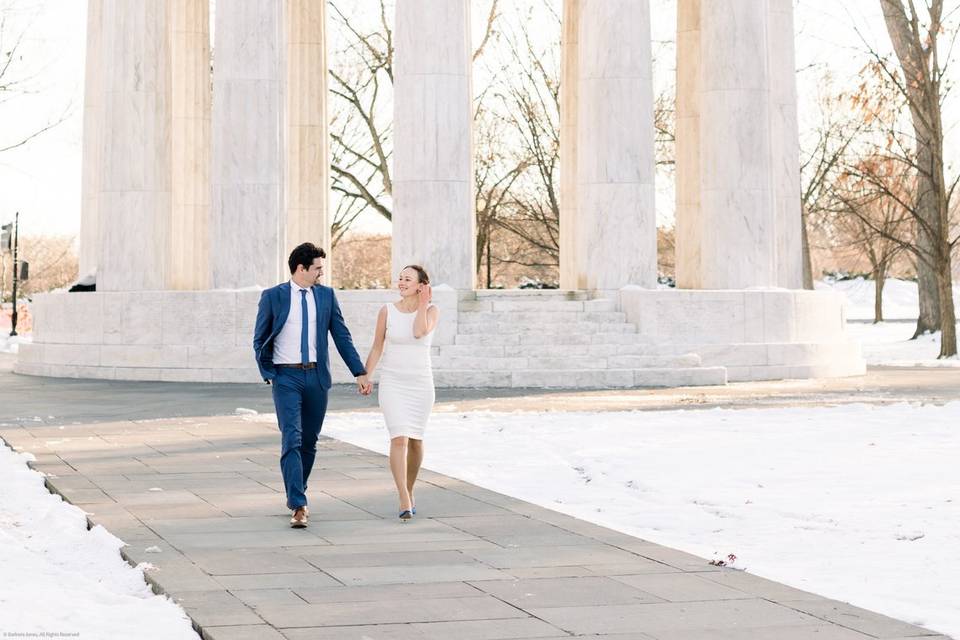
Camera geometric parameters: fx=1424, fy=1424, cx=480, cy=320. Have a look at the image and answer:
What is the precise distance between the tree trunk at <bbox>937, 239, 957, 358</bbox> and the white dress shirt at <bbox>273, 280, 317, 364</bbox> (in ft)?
127

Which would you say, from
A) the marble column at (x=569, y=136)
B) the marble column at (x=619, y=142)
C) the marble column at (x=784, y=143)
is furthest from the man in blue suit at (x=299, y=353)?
the marble column at (x=569, y=136)

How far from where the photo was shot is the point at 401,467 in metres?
15.4

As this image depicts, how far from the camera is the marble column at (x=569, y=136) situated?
163 feet

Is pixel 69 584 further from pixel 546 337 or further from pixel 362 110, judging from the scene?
pixel 362 110

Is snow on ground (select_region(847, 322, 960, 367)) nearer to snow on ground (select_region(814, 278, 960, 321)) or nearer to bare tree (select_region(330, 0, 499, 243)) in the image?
bare tree (select_region(330, 0, 499, 243))

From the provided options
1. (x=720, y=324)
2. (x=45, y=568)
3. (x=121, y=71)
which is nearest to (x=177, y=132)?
(x=121, y=71)

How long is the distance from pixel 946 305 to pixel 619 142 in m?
17.0

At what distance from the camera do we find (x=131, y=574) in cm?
1212

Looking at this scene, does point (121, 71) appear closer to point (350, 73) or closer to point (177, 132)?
point (177, 132)

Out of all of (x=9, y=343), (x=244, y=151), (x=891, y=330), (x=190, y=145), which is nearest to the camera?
(x=244, y=151)

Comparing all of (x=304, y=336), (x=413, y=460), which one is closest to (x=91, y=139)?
(x=304, y=336)

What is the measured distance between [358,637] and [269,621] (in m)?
0.82

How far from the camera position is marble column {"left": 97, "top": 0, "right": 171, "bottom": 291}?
136 ft

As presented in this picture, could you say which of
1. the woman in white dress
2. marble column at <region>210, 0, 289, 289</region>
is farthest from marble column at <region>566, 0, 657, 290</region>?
the woman in white dress
